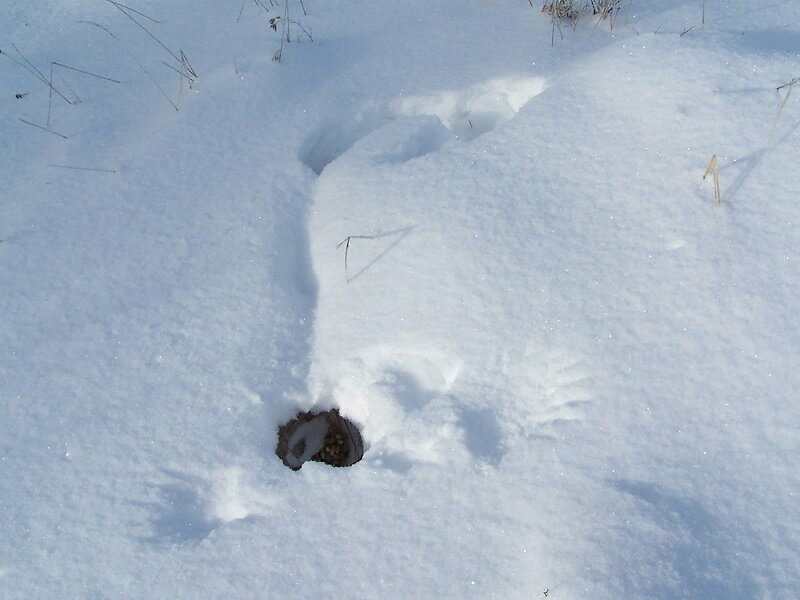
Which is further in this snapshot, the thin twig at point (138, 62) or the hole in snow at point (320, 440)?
the thin twig at point (138, 62)

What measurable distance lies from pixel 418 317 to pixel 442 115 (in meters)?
0.99

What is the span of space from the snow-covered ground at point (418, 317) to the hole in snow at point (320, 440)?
0.14ft

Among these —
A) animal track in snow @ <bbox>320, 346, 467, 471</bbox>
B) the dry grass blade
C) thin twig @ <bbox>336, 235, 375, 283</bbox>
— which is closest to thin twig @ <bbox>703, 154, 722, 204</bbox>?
animal track in snow @ <bbox>320, 346, 467, 471</bbox>

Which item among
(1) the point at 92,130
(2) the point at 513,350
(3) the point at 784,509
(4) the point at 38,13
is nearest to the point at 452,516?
(2) the point at 513,350

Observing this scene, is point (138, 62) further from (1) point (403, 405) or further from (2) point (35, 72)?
(1) point (403, 405)

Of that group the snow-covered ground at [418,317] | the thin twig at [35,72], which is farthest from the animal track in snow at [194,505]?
the thin twig at [35,72]

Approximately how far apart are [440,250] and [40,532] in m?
1.32

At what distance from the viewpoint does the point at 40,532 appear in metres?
1.46

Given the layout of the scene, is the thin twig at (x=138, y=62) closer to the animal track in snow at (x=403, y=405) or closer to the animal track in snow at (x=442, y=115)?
the animal track in snow at (x=442, y=115)

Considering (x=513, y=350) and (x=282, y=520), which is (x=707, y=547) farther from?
(x=282, y=520)

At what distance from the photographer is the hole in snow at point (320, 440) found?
5.38 ft

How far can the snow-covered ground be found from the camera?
1.35m

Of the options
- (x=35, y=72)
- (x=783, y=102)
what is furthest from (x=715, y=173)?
(x=35, y=72)

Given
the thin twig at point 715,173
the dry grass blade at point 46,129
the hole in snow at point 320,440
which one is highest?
the dry grass blade at point 46,129
